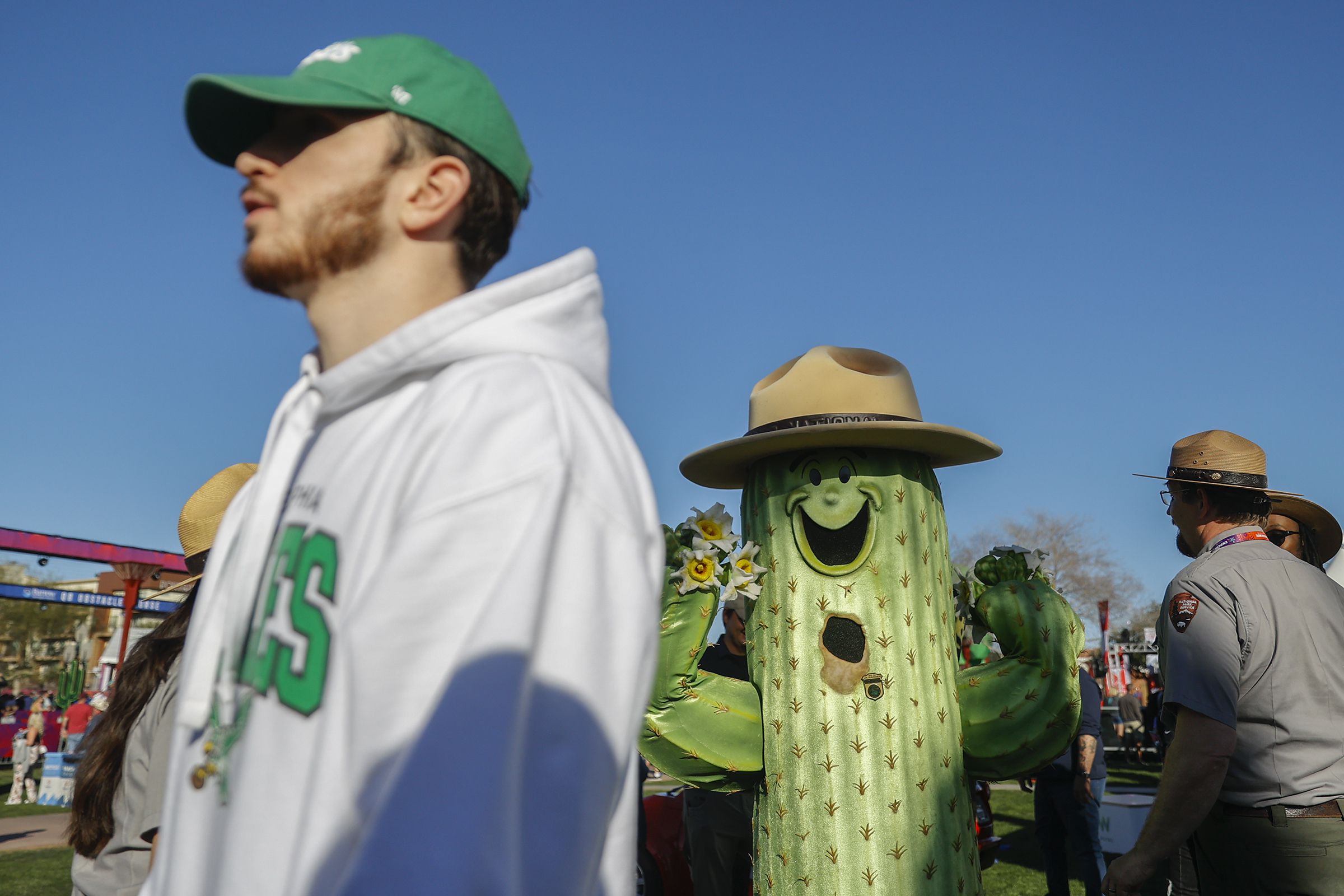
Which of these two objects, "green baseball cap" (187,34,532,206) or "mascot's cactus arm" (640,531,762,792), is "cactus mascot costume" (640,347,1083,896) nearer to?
"mascot's cactus arm" (640,531,762,792)

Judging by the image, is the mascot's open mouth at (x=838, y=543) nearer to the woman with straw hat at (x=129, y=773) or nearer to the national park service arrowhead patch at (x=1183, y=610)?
the national park service arrowhead patch at (x=1183, y=610)

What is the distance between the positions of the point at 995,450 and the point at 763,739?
1.44 meters

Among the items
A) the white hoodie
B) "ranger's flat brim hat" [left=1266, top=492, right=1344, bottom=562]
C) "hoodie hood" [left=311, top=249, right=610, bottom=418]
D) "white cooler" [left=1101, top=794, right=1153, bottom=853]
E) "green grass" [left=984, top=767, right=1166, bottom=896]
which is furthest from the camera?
"white cooler" [left=1101, top=794, right=1153, bottom=853]

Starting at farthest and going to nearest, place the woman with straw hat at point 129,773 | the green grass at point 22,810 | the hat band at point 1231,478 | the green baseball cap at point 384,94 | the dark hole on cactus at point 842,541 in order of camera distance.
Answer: the green grass at point 22,810
the dark hole on cactus at point 842,541
the hat band at point 1231,478
the woman with straw hat at point 129,773
the green baseball cap at point 384,94

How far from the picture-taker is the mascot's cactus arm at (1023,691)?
11.9 ft

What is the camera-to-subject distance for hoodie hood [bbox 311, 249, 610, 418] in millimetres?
1113

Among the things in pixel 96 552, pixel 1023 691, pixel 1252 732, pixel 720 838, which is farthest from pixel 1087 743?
pixel 96 552

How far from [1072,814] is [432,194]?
6275 mm

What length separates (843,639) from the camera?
3656mm

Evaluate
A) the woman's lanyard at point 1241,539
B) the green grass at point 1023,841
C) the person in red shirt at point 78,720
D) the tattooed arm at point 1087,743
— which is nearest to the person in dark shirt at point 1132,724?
the green grass at point 1023,841

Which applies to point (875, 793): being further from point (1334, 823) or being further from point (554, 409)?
point (554, 409)

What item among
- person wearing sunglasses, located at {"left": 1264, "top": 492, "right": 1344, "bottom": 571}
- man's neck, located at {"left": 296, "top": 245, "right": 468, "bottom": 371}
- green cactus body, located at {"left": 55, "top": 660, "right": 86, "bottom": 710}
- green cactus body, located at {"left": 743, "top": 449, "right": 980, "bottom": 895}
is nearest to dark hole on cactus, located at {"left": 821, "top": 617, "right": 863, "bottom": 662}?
green cactus body, located at {"left": 743, "top": 449, "right": 980, "bottom": 895}

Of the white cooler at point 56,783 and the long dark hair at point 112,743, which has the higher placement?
the long dark hair at point 112,743

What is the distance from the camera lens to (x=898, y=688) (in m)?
3.55
